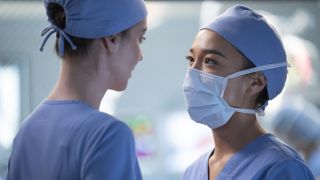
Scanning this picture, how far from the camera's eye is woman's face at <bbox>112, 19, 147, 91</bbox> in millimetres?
946

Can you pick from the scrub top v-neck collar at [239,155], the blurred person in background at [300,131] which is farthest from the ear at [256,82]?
the blurred person in background at [300,131]

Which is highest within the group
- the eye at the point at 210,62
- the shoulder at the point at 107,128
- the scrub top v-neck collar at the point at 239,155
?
the shoulder at the point at 107,128

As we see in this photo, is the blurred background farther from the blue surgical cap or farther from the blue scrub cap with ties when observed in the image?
the blue scrub cap with ties

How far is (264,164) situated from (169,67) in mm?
1914

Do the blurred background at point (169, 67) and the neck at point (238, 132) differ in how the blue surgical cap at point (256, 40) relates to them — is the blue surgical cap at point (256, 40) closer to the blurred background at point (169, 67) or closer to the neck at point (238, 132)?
the neck at point (238, 132)

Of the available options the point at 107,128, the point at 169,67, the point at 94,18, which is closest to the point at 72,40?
the point at 94,18

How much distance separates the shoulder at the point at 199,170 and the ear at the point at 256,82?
0.23 metres

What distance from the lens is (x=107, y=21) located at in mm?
937

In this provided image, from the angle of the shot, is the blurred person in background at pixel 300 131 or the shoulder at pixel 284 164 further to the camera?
the blurred person in background at pixel 300 131

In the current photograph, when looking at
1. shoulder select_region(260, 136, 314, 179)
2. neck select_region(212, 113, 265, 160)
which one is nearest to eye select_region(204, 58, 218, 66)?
neck select_region(212, 113, 265, 160)

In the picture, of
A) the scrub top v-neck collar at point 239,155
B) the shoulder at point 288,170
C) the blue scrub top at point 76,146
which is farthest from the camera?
the scrub top v-neck collar at point 239,155

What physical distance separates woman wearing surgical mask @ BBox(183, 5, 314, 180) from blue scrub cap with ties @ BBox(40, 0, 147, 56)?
14.6 inches

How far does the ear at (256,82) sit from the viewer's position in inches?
50.9

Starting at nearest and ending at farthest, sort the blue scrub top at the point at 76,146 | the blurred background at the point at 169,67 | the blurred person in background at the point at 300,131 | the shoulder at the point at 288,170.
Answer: the blue scrub top at the point at 76,146 < the shoulder at the point at 288,170 < the blurred person in background at the point at 300,131 < the blurred background at the point at 169,67
